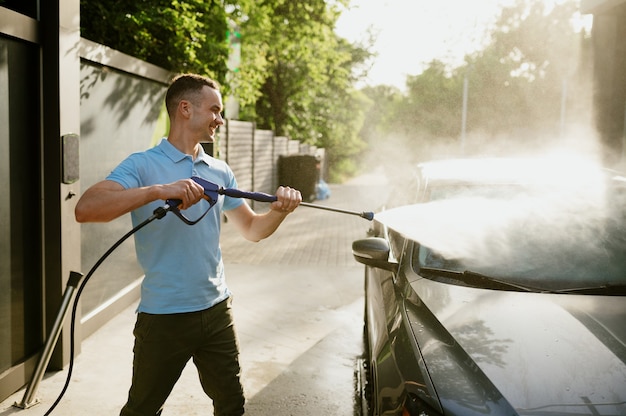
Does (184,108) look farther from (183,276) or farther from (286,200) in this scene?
(183,276)

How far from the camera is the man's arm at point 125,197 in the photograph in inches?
98.4

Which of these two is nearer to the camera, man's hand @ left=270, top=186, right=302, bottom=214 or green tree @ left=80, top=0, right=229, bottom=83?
man's hand @ left=270, top=186, right=302, bottom=214

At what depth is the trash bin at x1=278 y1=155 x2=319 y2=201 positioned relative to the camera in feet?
64.1

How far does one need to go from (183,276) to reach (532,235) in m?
1.79

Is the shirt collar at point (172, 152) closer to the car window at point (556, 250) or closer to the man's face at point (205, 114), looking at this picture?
the man's face at point (205, 114)

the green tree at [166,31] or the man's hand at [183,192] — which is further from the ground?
the green tree at [166,31]

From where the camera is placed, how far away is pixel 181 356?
2.88m

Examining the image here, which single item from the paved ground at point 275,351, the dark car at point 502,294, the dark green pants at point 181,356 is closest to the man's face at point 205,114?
the dark green pants at point 181,356

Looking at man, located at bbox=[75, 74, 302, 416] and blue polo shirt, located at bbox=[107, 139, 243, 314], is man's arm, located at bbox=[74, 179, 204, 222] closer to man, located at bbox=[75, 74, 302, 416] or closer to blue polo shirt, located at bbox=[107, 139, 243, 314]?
man, located at bbox=[75, 74, 302, 416]

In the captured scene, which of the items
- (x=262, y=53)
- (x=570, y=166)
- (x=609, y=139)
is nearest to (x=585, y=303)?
(x=570, y=166)

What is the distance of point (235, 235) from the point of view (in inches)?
482

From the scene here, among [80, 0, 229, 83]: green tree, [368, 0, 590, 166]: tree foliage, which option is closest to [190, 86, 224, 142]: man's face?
[80, 0, 229, 83]: green tree

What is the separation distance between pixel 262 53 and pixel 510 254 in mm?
11177

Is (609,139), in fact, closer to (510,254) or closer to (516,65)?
(510,254)
